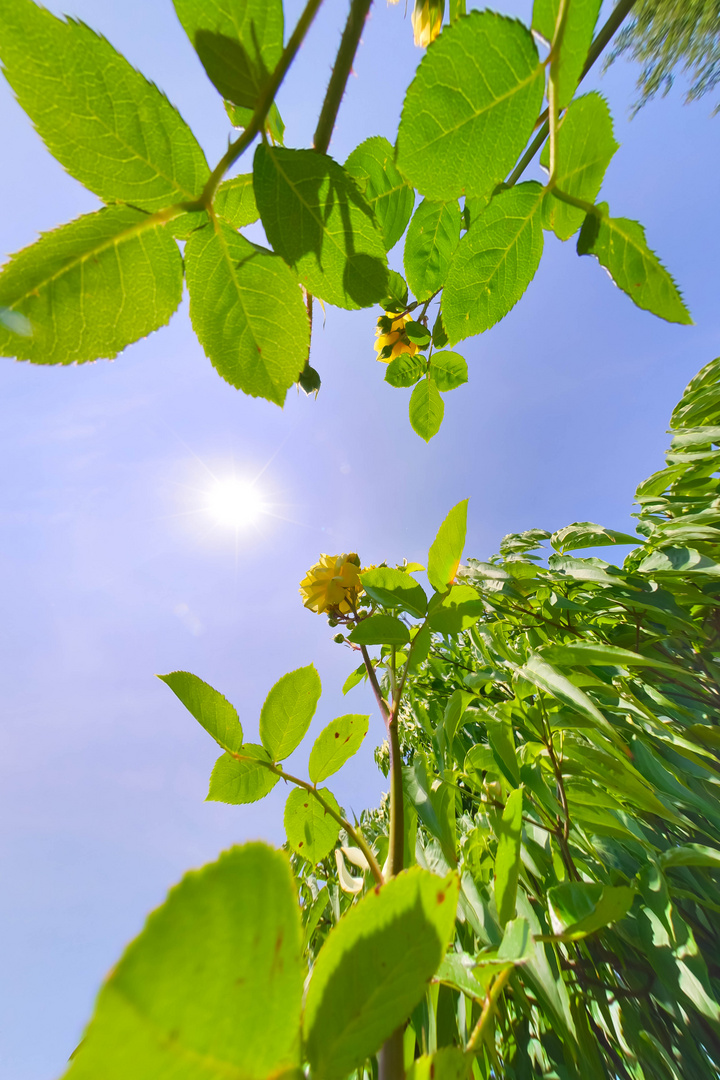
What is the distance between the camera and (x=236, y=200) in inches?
12.8

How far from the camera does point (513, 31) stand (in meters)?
0.27

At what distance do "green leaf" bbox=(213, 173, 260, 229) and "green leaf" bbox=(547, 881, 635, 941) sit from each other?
46cm

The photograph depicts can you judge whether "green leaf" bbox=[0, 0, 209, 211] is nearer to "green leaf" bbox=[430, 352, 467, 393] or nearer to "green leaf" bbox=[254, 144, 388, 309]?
"green leaf" bbox=[254, 144, 388, 309]

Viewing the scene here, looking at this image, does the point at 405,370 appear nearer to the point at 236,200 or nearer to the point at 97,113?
the point at 236,200

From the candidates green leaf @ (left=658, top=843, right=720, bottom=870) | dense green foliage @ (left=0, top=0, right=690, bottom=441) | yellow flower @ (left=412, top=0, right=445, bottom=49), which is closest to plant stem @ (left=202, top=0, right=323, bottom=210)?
dense green foliage @ (left=0, top=0, right=690, bottom=441)

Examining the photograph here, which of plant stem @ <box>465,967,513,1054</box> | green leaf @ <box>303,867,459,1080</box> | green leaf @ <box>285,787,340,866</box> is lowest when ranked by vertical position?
plant stem @ <box>465,967,513,1054</box>

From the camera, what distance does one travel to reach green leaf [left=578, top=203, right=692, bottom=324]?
1.02 feet

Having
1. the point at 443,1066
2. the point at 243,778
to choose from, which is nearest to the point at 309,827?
the point at 243,778

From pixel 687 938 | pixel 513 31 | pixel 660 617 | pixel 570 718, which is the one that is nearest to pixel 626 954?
pixel 687 938

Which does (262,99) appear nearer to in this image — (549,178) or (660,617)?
(549,178)

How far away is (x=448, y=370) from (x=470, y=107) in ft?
1.27

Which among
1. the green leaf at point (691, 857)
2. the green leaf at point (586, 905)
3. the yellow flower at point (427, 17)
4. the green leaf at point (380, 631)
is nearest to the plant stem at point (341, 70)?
the yellow flower at point (427, 17)

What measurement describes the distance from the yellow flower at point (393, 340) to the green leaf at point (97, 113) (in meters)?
0.46

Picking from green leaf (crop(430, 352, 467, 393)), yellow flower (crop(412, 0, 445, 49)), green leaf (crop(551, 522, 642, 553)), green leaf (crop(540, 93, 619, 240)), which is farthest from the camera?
green leaf (crop(551, 522, 642, 553))
